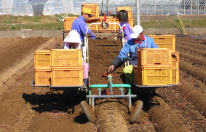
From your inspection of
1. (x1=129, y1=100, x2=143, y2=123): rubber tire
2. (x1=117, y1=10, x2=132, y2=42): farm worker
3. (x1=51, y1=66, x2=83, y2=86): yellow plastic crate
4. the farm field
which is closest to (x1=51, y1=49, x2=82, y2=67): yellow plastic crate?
(x1=51, y1=66, x2=83, y2=86): yellow plastic crate

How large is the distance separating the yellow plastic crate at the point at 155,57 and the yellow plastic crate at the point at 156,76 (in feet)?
0.33

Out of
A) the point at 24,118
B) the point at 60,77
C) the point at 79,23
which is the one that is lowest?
the point at 24,118

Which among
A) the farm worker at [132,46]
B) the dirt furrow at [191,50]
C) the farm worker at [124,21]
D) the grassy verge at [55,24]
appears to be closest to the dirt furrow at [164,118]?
the farm worker at [132,46]

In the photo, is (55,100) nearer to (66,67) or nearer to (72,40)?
(72,40)

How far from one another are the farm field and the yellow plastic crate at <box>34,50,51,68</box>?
1.13 meters

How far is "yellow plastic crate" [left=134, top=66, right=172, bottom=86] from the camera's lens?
7.93 metres

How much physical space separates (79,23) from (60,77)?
240 centimetres

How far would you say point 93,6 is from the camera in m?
17.6

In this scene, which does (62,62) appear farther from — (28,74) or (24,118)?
(28,74)

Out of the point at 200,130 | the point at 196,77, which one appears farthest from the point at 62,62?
the point at 196,77

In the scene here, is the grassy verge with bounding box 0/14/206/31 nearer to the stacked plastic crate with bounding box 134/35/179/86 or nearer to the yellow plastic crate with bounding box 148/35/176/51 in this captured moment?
the yellow plastic crate with bounding box 148/35/176/51

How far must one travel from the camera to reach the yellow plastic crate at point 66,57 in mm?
8133

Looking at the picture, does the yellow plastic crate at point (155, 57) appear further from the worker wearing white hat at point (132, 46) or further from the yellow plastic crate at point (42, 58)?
the yellow plastic crate at point (42, 58)

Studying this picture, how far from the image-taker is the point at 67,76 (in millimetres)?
8164
